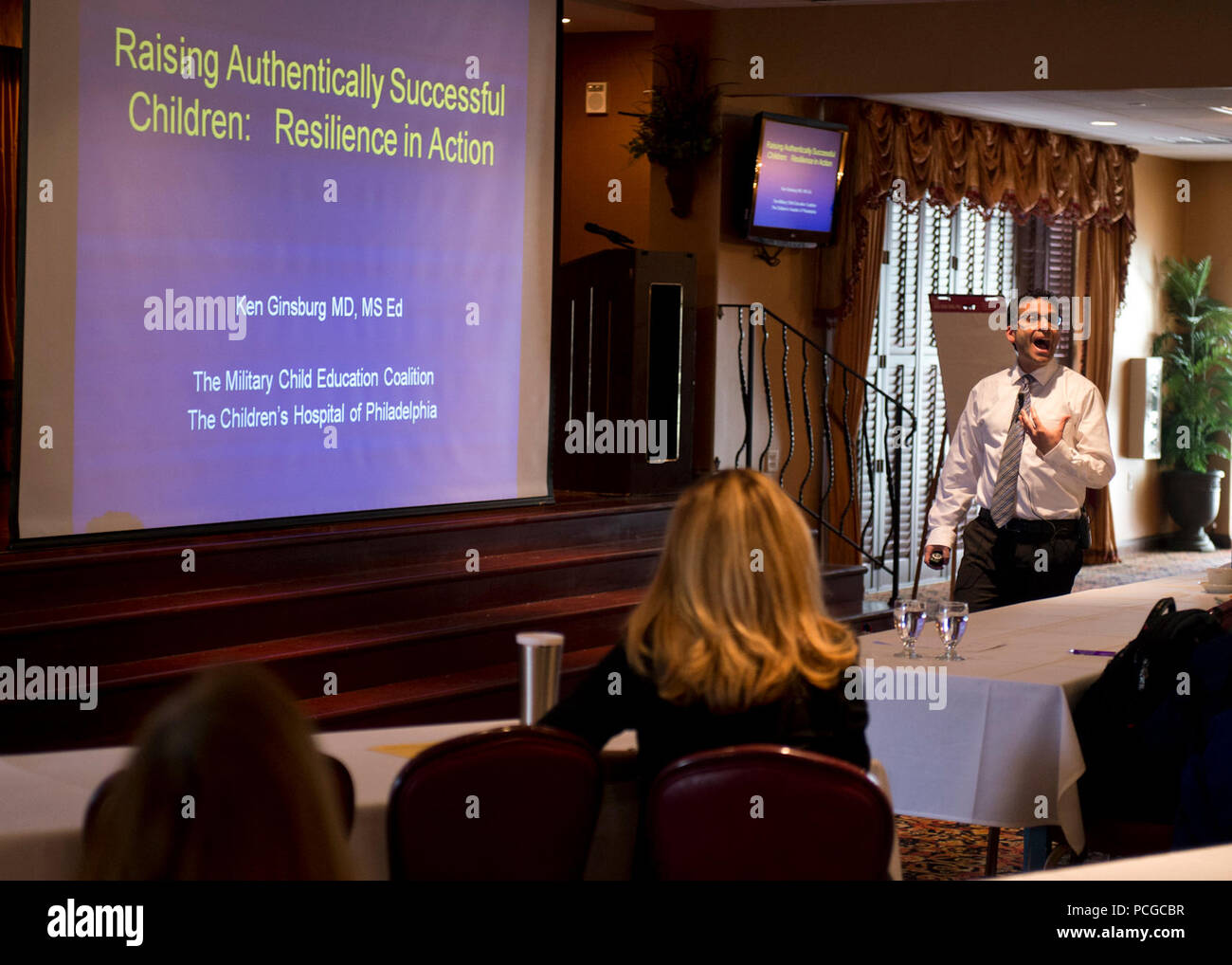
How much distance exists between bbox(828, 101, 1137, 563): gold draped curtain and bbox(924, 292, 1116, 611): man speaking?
3431 millimetres

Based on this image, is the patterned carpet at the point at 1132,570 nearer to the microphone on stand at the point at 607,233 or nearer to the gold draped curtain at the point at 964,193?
the gold draped curtain at the point at 964,193

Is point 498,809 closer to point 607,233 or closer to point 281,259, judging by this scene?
point 281,259

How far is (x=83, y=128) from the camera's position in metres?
4.73

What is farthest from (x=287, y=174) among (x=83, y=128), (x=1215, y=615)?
(x=1215, y=615)

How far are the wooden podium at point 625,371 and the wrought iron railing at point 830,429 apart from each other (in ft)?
1.63

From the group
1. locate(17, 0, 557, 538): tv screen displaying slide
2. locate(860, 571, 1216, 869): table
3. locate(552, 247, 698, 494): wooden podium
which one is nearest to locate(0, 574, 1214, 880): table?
locate(860, 571, 1216, 869): table

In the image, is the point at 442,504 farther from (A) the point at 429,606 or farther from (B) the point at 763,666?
(B) the point at 763,666

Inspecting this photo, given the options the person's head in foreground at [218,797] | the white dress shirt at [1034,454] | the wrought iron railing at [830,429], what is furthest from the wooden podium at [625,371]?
the person's head in foreground at [218,797]

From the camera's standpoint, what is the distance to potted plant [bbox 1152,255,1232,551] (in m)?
11.1

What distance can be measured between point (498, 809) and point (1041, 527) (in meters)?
2.94

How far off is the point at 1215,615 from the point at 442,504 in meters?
3.36

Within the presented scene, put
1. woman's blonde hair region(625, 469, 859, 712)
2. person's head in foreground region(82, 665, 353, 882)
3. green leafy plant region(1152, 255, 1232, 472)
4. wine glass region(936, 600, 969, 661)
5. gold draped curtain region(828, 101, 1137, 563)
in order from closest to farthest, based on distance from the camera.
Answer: person's head in foreground region(82, 665, 353, 882) < woman's blonde hair region(625, 469, 859, 712) < wine glass region(936, 600, 969, 661) < gold draped curtain region(828, 101, 1137, 563) < green leafy plant region(1152, 255, 1232, 472)

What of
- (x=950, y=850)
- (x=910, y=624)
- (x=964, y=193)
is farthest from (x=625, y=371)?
(x=910, y=624)

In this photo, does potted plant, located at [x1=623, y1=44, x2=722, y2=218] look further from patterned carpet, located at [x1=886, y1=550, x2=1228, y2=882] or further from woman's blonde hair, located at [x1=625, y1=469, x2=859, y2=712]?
woman's blonde hair, located at [x1=625, y1=469, x2=859, y2=712]
